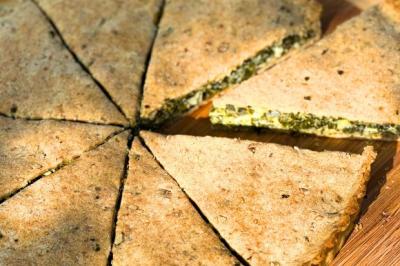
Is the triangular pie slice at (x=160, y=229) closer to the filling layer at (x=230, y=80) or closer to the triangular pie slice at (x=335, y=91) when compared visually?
the filling layer at (x=230, y=80)

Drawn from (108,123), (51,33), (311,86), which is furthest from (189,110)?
(51,33)

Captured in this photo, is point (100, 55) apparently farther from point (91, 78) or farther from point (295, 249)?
point (295, 249)

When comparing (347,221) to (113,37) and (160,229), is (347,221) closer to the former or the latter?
(160,229)

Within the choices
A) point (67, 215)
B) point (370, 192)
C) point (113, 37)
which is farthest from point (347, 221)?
point (113, 37)

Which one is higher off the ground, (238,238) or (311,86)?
(311,86)

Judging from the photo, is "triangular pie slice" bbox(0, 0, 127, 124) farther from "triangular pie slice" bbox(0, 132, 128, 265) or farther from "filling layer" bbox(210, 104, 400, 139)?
"filling layer" bbox(210, 104, 400, 139)

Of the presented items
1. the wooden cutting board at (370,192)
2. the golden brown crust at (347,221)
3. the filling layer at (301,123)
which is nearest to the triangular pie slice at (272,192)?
the golden brown crust at (347,221)

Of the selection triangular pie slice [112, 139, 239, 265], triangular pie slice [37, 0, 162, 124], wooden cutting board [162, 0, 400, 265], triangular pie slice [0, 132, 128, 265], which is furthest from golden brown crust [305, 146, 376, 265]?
triangular pie slice [37, 0, 162, 124]
